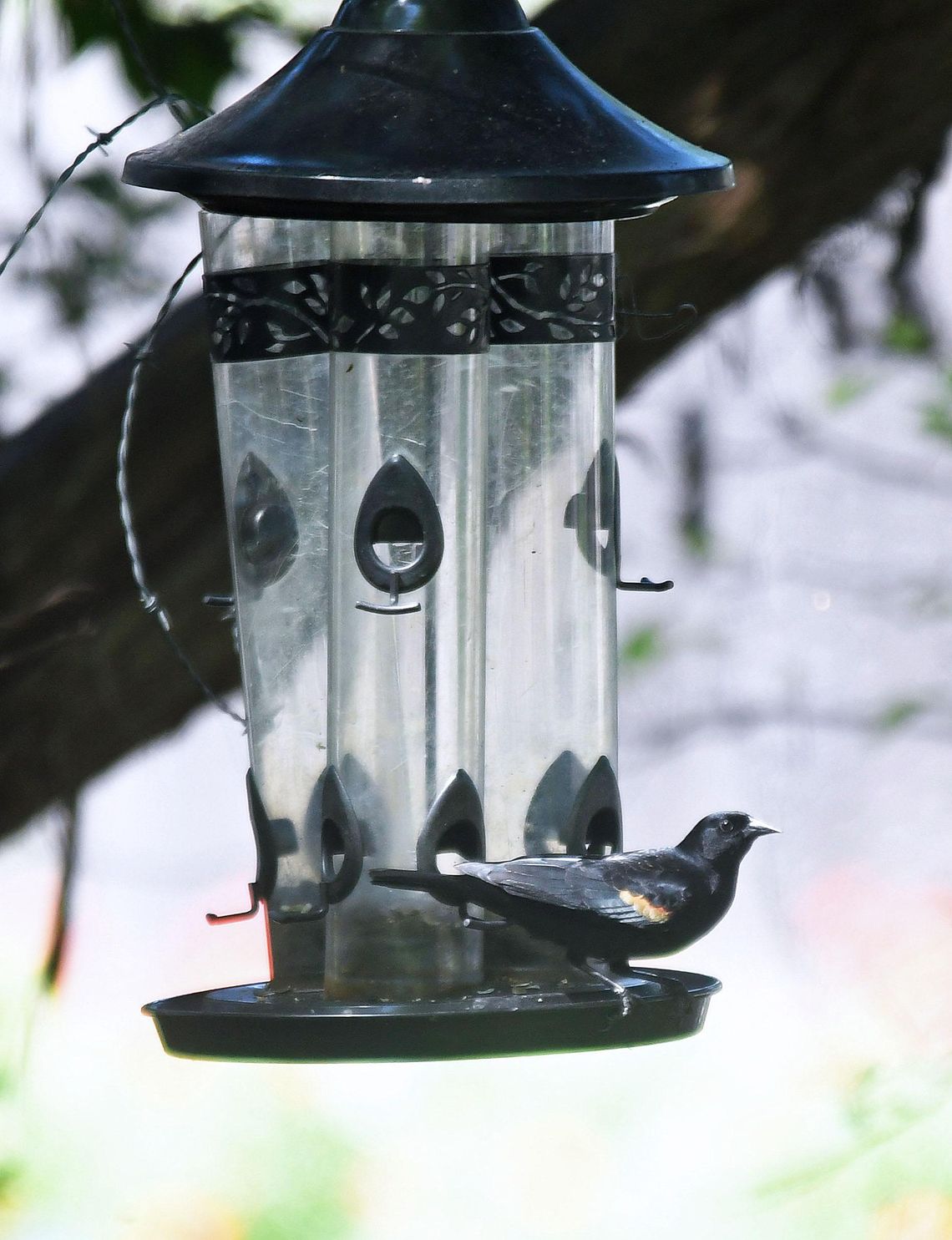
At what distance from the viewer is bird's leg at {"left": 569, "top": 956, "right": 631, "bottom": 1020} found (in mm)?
2121

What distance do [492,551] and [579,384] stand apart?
0.22m

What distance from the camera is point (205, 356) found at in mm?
3748

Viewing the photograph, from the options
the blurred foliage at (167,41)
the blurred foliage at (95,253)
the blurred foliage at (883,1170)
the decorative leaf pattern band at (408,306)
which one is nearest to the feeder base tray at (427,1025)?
the decorative leaf pattern band at (408,306)

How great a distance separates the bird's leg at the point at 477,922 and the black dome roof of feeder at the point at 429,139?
28.1 inches

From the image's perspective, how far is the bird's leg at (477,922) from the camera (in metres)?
2.13

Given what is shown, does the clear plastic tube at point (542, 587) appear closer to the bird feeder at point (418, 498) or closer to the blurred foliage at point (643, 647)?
the bird feeder at point (418, 498)

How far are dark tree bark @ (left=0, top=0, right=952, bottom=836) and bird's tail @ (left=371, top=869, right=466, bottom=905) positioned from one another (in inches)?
70.6

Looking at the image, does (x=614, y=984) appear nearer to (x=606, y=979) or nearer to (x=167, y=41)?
(x=606, y=979)

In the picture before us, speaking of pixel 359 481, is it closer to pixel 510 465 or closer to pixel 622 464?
pixel 510 465

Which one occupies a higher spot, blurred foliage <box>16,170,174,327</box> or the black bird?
blurred foliage <box>16,170,174,327</box>

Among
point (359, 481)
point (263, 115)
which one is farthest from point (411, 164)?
point (359, 481)

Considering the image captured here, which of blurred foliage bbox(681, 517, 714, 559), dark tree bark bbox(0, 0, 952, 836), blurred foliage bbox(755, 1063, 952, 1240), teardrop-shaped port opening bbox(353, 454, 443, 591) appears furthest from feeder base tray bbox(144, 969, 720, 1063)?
blurred foliage bbox(681, 517, 714, 559)

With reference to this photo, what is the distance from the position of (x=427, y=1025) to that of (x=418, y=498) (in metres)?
0.57

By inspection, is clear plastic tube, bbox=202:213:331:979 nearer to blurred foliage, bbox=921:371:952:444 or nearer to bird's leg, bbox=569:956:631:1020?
bird's leg, bbox=569:956:631:1020
